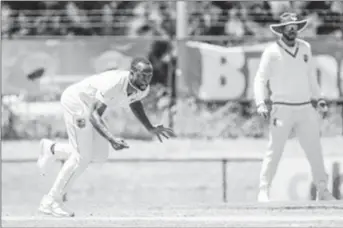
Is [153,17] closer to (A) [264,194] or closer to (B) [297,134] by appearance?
(B) [297,134]

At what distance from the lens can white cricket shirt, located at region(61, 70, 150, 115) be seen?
8.99 m

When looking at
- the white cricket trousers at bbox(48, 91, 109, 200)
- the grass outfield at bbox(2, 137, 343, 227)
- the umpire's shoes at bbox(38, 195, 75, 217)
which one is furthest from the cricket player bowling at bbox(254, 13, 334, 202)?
the umpire's shoes at bbox(38, 195, 75, 217)

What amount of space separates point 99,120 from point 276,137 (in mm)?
2295

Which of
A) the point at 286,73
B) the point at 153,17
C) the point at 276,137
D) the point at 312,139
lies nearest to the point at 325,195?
the point at 312,139

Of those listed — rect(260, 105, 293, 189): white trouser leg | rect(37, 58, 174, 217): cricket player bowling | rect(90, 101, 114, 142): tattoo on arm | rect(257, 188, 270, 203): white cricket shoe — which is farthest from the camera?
rect(257, 188, 270, 203): white cricket shoe

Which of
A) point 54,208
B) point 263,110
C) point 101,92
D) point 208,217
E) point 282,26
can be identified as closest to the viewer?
point 208,217

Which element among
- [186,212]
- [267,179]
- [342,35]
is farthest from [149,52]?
[186,212]

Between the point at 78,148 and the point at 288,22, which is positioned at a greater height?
the point at 288,22

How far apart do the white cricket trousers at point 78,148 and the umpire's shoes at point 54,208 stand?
0.05 metres

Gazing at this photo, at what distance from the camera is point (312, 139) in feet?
34.3

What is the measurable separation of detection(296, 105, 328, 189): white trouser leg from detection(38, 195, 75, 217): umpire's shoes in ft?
8.86

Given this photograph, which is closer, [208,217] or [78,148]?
[208,217]

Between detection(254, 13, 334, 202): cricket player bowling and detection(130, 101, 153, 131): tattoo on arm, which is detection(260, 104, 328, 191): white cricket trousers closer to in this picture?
detection(254, 13, 334, 202): cricket player bowling

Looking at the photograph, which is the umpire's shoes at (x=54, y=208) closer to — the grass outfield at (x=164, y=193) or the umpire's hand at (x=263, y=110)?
the grass outfield at (x=164, y=193)
